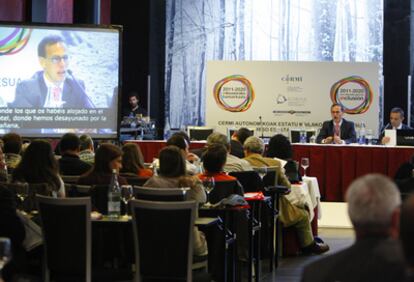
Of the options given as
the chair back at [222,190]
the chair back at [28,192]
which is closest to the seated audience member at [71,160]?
the chair back at [222,190]

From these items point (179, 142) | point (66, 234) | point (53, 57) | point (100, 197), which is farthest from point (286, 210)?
point (66, 234)

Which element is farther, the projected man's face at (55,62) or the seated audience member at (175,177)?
the projected man's face at (55,62)

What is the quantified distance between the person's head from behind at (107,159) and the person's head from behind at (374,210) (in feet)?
14.0

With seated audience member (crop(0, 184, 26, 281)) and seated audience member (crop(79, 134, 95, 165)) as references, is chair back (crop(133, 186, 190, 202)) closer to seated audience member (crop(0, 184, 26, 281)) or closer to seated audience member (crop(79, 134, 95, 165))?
seated audience member (crop(0, 184, 26, 281))

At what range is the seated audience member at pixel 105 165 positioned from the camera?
6.78 meters

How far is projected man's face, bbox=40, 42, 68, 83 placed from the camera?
36.8 ft

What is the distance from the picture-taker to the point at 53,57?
11258 millimetres

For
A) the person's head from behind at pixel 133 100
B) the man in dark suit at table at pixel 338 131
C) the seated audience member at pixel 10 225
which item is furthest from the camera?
the person's head from behind at pixel 133 100

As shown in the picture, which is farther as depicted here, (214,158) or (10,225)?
(214,158)

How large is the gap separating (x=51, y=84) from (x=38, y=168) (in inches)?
198

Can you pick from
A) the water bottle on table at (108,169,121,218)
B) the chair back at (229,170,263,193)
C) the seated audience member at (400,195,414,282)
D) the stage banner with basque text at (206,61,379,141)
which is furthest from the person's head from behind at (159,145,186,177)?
the stage banner with basque text at (206,61,379,141)

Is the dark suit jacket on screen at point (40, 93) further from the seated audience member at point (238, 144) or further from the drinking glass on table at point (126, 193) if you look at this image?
the drinking glass on table at point (126, 193)

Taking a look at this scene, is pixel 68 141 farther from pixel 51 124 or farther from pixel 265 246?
pixel 51 124

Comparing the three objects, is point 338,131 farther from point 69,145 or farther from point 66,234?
point 66,234
